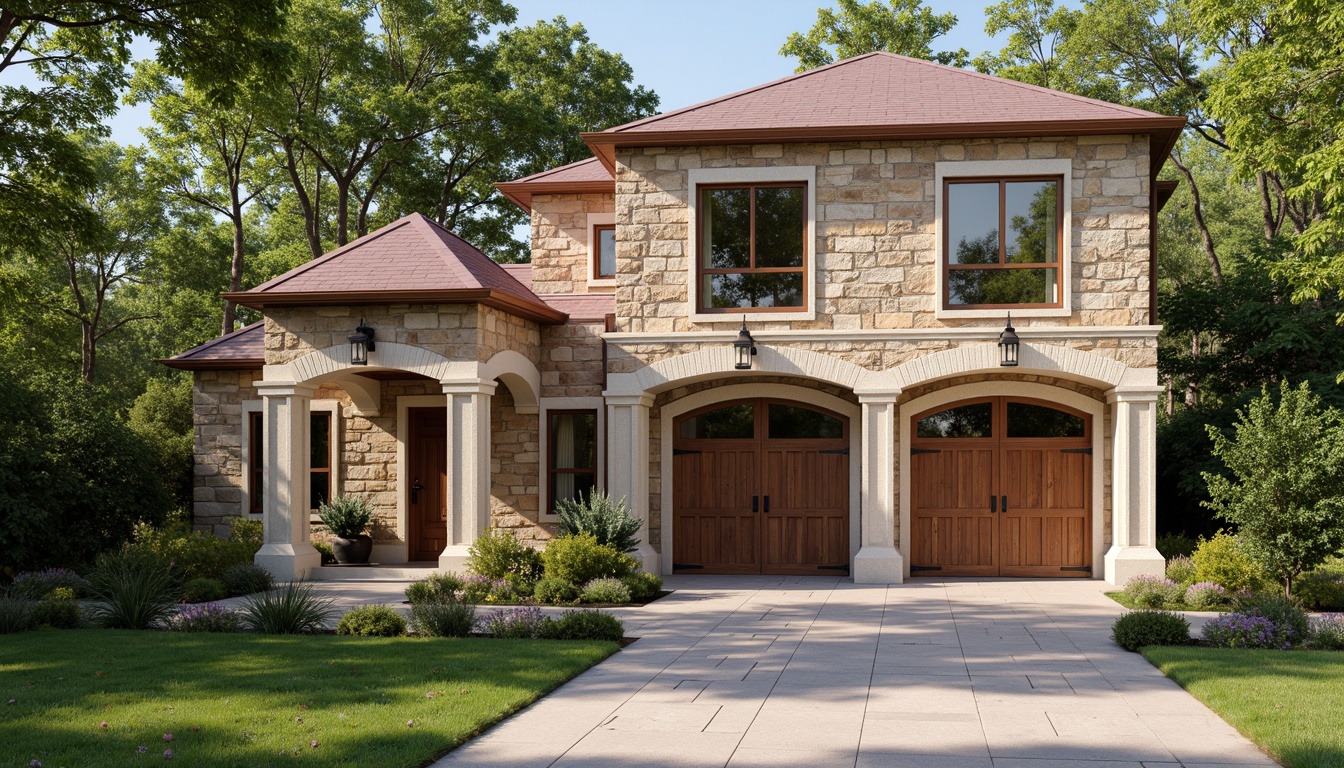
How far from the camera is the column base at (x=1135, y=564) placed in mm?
14391

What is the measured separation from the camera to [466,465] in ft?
47.3

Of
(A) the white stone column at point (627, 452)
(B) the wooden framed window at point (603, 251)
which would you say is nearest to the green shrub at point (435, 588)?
(A) the white stone column at point (627, 452)

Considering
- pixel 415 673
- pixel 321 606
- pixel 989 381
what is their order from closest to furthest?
pixel 415 673 < pixel 321 606 < pixel 989 381

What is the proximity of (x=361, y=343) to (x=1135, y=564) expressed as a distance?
35.0 ft

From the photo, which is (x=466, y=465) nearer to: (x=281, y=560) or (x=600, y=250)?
(x=281, y=560)

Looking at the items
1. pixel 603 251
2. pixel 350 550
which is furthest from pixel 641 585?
pixel 603 251

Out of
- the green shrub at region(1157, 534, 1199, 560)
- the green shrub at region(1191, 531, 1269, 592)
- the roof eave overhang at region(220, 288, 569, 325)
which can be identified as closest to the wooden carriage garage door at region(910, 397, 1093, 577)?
the green shrub at region(1157, 534, 1199, 560)

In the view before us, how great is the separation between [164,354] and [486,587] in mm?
29074

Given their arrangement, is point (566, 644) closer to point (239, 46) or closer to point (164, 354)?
point (239, 46)

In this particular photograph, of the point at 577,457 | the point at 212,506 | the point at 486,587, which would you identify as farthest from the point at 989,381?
the point at 212,506

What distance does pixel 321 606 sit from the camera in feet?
36.2

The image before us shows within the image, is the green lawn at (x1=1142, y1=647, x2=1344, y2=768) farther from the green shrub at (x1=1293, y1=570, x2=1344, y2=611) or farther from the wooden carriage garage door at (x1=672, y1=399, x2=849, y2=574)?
the wooden carriage garage door at (x1=672, y1=399, x2=849, y2=574)

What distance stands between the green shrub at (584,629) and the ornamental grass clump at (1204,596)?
6690 millimetres

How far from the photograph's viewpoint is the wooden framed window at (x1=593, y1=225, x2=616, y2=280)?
62.4 feet
